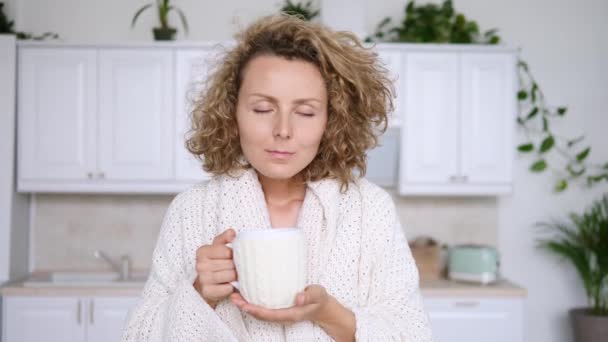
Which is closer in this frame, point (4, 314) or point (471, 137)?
point (4, 314)

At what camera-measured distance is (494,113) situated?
142 inches

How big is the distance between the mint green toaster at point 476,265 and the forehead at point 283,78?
8.83 ft

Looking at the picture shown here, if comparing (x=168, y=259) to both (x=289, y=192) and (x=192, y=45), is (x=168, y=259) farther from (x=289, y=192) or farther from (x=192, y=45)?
(x=192, y=45)

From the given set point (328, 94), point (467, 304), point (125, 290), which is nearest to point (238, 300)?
point (328, 94)

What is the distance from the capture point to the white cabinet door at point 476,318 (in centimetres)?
335

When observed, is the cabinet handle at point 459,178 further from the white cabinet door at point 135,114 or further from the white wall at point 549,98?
the white cabinet door at point 135,114

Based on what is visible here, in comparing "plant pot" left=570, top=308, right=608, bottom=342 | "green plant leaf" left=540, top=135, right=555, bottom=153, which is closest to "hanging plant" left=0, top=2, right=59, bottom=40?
"green plant leaf" left=540, top=135, right=555, bottom=153

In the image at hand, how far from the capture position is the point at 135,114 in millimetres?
3545

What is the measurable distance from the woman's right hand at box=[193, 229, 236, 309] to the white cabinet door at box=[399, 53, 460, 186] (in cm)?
274

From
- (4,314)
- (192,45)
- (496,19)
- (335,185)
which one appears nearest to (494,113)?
(496,19)

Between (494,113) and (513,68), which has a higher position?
(513,68)

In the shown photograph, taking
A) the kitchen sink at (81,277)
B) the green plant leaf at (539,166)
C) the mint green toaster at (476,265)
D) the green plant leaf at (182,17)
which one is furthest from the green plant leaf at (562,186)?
the kitchen sink at (81,277)

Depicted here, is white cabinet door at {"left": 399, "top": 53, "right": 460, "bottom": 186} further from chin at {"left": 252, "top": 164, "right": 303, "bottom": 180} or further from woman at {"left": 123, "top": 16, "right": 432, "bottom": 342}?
chin at {"left": 252, "top": 164, "right": 303, "bottom": 180}

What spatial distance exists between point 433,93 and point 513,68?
513mm
